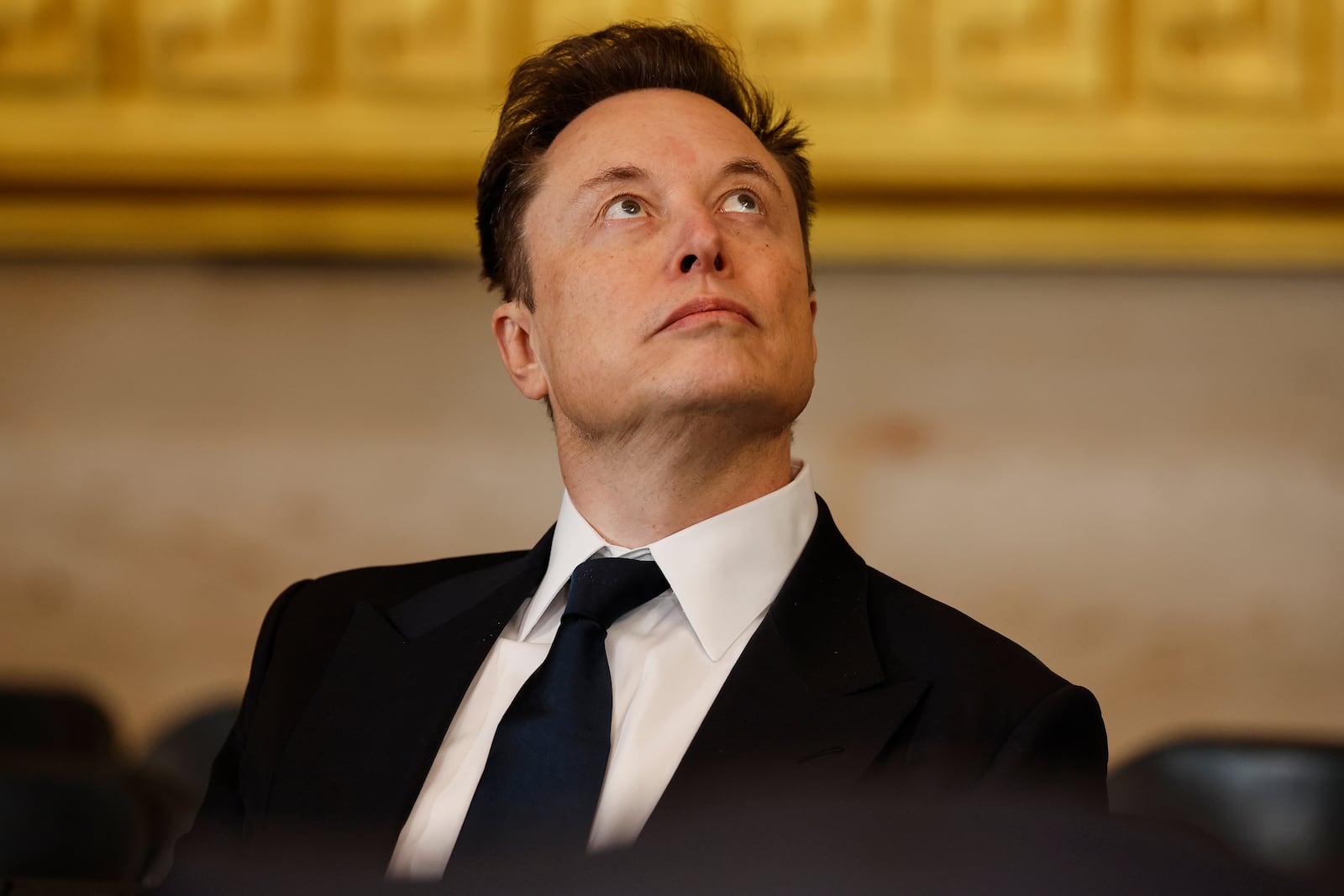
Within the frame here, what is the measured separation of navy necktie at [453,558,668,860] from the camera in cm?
76

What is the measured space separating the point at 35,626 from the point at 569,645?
4.88 ft

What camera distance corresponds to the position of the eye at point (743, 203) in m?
0.96

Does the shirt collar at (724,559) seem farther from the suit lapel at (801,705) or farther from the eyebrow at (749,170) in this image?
the eyebrow at (749,170)

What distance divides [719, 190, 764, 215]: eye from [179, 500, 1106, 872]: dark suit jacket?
22cm

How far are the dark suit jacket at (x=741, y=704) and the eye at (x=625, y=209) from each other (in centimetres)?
24

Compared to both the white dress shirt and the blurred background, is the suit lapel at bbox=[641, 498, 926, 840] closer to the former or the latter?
the white dress shirt

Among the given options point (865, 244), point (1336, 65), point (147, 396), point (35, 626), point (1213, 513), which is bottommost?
point (35, 626)

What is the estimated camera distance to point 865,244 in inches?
79.1

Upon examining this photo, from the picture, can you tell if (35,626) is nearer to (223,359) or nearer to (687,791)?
(223,359)

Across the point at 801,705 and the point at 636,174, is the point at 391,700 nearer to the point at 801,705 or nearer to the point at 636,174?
the point at 801,705

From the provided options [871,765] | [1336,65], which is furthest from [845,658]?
[1336,65]

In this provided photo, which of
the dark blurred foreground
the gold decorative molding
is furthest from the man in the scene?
the gold decorative molding

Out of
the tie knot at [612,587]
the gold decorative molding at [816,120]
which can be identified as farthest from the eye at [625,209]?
the gold decorative molding at [816,120]

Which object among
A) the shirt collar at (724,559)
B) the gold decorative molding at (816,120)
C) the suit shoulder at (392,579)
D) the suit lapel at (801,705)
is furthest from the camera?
the gold decorative molding at (816,120)
